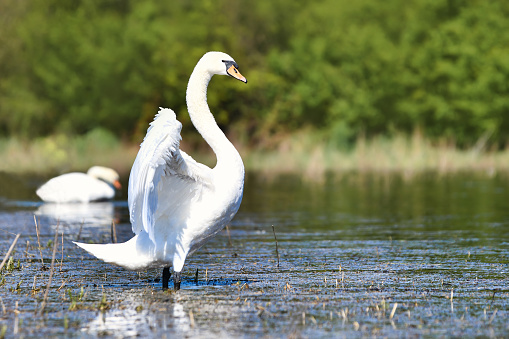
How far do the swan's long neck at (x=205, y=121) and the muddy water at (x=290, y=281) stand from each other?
4.00 ft

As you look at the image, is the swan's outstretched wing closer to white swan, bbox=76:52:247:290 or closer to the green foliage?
white swan, bbox=76:52:247:290

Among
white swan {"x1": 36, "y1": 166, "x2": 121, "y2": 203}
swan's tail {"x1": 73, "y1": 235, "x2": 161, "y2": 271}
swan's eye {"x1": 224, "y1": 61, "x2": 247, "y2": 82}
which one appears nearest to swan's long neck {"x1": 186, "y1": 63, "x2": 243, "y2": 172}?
swan's eye {"x1": 224, "y1": 61, "x2": 247, "y2": 82}

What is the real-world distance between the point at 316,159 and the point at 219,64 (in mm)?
21671

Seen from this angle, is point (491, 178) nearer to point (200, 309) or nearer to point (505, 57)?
point (505, 57)

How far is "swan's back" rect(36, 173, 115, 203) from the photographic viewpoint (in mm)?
18734

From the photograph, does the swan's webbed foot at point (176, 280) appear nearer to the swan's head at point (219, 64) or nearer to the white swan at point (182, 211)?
the white swan at point (182, 211)

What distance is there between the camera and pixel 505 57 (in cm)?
3744

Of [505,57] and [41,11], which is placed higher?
[41,11]

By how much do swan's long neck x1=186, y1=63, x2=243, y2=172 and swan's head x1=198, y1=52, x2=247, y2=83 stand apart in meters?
0.06

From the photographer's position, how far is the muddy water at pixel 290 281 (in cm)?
691

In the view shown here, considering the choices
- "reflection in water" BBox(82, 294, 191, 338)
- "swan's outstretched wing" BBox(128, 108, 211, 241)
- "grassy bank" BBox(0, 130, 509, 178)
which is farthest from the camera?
"grassy bank" BBox(0, 130, 509, 178)

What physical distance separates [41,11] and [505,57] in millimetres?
27302

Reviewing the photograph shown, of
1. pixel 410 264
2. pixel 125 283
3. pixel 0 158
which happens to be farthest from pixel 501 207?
pixel 0 158

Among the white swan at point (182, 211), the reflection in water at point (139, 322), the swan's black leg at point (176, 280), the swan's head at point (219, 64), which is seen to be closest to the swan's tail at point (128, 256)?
the white swan at point (182, 211)
